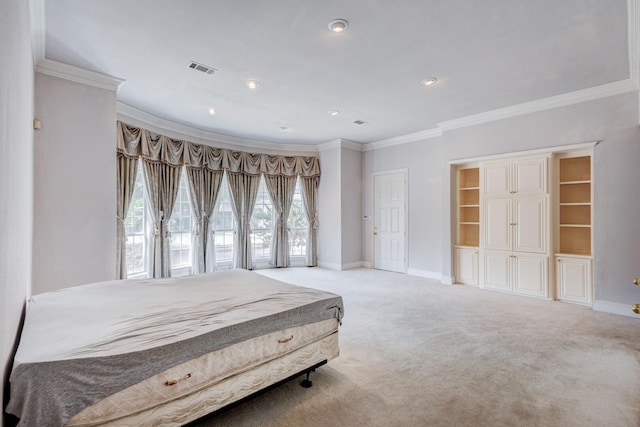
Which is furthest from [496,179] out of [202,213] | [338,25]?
[202,213]

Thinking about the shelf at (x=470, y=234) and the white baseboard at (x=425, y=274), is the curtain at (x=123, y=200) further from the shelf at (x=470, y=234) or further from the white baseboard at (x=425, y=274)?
the shelf at (x=470, y=234)

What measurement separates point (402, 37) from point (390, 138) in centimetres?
381

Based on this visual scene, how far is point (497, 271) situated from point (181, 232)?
5511mm

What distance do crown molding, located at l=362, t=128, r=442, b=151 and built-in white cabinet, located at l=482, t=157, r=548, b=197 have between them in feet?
4.11

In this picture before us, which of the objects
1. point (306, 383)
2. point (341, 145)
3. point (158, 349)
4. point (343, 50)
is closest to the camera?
point (158, 349)

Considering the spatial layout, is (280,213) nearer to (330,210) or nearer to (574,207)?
(330,210)

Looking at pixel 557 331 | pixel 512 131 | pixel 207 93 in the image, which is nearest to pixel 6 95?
pixel 207 93

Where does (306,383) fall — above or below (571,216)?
below

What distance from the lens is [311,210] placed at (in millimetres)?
7215

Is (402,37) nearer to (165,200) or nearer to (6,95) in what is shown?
(6,95)

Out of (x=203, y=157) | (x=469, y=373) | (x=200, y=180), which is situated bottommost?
(x=469, y=373)

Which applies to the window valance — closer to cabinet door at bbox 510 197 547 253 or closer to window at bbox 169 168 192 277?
window at bbox 169 168 192 277

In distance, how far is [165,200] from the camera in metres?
5.20

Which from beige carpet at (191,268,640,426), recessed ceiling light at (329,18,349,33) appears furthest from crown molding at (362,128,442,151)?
recessed ceiling light at (329,18,349,33)
